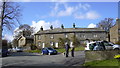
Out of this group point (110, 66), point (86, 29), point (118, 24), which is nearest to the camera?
point (110, 66)

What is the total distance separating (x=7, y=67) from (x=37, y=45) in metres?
55.7

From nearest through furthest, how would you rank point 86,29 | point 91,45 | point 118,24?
point 91,45
point 118,24
point 86,29

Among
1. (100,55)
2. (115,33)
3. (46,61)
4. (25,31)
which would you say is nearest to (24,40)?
(25,31)

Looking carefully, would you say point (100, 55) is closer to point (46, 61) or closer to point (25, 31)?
point (46, 61)

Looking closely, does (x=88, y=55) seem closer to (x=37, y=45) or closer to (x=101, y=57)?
(x=101, y=57)

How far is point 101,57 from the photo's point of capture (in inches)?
689

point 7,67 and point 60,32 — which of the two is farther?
point 60,32

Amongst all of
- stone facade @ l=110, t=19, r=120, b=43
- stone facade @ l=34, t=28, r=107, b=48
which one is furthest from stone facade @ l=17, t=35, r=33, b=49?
stone facade @ l=110, t=19, r=120, b=43

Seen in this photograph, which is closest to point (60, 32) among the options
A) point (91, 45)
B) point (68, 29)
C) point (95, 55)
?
point (68, 29)

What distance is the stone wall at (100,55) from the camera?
1731 cm

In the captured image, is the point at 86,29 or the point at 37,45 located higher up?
the point at 86,29

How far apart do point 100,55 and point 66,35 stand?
4984 centimetres

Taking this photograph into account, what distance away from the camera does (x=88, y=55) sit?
17.5 meters

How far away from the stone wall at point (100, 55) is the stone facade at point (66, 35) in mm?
47388
